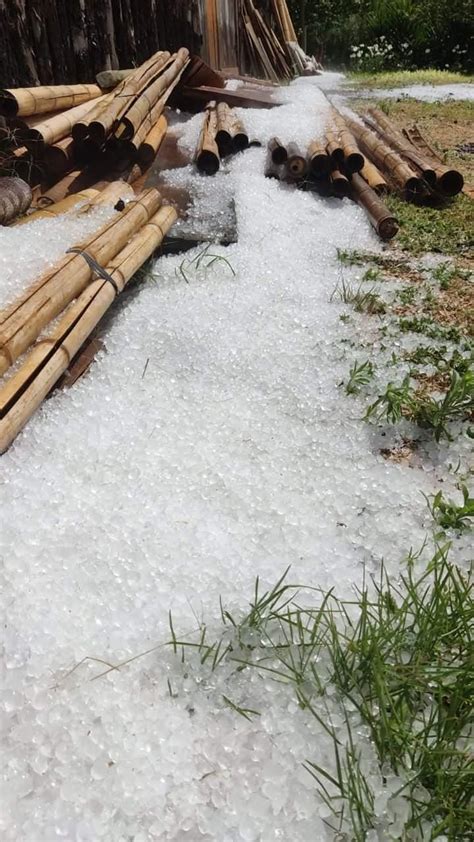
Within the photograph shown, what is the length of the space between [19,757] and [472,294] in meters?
2.72

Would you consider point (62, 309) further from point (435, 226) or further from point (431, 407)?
point (435, 226)

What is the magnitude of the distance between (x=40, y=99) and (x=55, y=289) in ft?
6.77

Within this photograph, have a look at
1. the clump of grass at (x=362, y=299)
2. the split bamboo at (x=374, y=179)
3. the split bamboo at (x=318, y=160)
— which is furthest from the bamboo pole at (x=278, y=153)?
the clump of grass at (x=362, y=299)

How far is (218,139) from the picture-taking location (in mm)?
4277

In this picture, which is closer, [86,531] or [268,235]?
[86,531]

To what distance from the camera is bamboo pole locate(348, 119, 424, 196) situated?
4043 millimetres

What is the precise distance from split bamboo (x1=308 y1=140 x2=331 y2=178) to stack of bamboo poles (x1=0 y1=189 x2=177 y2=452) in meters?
1.43

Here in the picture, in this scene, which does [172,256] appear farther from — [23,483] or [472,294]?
[23,483]

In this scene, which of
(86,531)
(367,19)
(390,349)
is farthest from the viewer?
(367,19)

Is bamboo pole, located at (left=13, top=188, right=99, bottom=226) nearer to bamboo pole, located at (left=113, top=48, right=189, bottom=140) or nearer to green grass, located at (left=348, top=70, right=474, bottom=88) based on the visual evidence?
bamboo pole, located at (left=113, top=48, right=189, bottom=140)

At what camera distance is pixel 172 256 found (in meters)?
3.17

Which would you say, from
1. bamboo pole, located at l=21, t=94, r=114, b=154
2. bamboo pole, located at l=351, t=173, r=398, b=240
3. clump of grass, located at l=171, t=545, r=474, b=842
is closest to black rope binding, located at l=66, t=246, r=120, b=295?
bamboo pole, located at l=21, t=94, r=114, b=154

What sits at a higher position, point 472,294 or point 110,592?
point 472,294

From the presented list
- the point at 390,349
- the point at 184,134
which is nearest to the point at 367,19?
the point at 184,134
